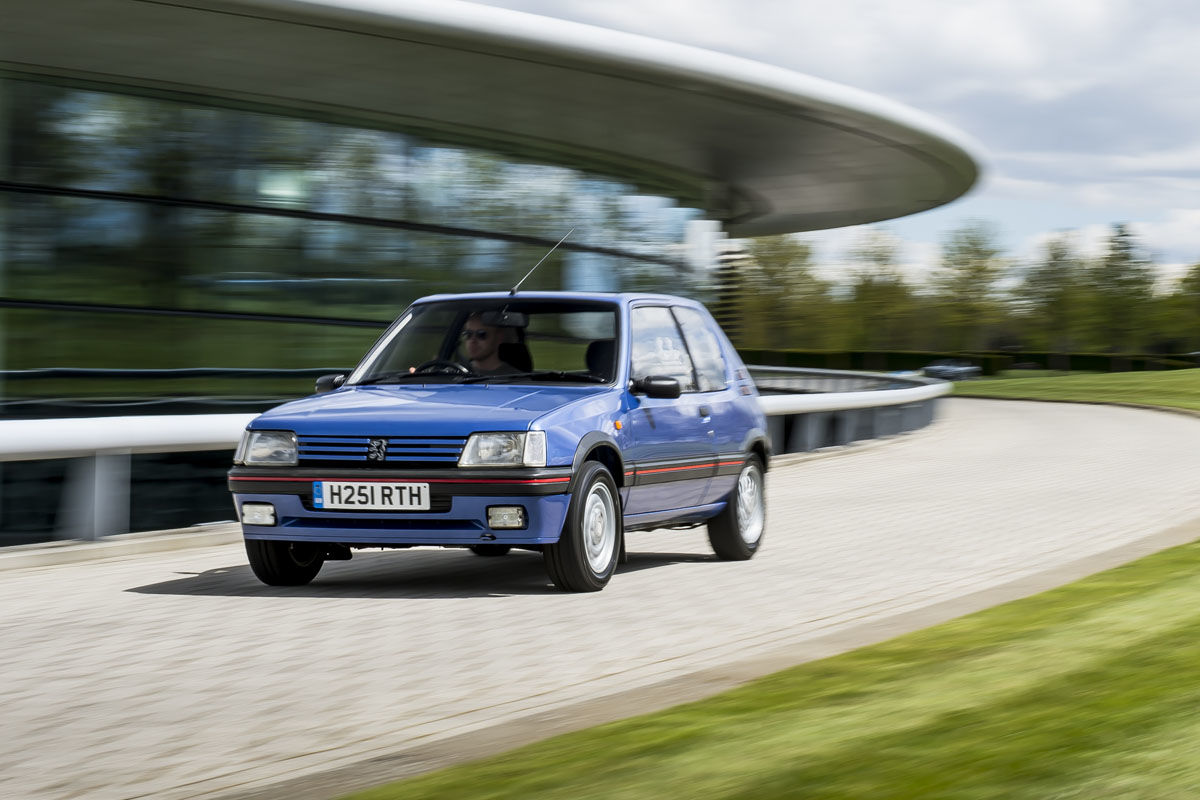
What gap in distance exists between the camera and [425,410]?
336 inches

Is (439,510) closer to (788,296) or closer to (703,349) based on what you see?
(703,349)

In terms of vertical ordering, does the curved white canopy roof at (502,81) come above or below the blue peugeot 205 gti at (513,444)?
above

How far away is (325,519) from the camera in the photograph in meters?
8.42

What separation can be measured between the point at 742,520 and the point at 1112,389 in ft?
158

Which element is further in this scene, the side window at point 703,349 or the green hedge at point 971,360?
the green hedge at point 971,360

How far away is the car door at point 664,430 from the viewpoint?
941 centimetres

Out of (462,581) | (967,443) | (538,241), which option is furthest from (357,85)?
(462,581)

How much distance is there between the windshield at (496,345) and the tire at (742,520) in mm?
1489

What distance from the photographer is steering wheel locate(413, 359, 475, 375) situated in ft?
31.0

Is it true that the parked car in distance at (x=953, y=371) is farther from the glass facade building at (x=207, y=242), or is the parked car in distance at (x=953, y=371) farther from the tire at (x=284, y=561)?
the tire at (x=284, y=561)

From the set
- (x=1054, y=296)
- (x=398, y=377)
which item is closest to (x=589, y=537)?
(x=398, y=377)

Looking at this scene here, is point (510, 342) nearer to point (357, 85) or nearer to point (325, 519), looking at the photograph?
point (325, 519)

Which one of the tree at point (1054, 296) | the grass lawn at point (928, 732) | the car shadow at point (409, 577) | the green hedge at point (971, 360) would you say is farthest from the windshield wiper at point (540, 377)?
the tree at point (1054, 296)

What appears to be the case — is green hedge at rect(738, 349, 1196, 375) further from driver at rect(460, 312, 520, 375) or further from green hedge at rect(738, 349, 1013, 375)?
driver at rect(460, 312, 520, 375)
